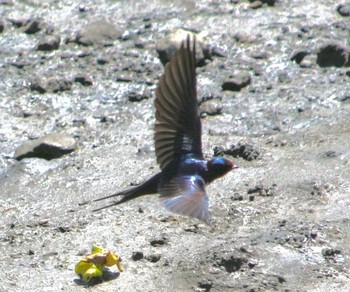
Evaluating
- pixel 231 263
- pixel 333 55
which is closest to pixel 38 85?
pixel 333 55

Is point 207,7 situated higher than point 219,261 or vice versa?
point 207,7

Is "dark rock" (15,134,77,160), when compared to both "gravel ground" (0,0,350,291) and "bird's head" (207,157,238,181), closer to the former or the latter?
"gravel ground" (0,0,350,291)

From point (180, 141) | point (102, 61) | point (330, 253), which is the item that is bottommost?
point (330, 253)

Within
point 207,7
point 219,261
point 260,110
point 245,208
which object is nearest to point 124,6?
point 207,7

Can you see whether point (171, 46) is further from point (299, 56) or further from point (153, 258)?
point (153, 258)

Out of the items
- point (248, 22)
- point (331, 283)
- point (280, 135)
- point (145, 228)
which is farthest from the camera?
point (248, 22)

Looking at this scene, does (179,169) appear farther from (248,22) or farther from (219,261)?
(248,22)
